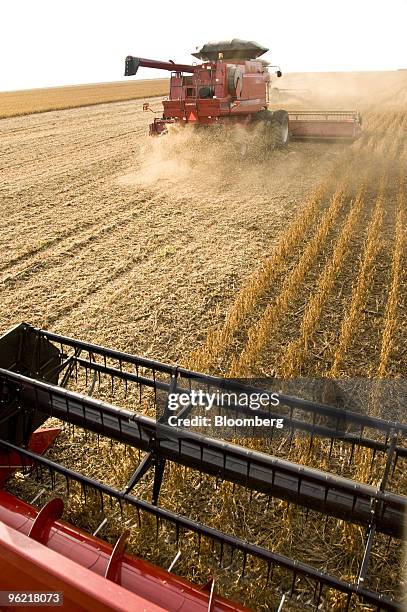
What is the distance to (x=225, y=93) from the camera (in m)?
11.3

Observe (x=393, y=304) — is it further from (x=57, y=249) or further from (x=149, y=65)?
(x=149, y=65)

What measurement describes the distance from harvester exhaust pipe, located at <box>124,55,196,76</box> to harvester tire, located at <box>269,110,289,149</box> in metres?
2.49

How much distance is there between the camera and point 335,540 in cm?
265

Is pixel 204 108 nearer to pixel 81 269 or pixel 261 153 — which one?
pixel 261 153

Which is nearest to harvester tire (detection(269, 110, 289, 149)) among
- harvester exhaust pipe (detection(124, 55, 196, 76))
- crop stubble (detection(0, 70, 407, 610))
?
crop stubble (detection(0, 70, 407, 610))

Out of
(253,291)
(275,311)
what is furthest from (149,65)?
(275,311)

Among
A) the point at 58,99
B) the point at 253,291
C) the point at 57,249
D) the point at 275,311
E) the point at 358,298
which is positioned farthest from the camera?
the point at 58,99

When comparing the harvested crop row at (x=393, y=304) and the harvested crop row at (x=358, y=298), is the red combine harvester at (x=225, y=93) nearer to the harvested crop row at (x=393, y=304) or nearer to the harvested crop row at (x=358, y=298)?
the harvested crop row at (x=358, y=298)

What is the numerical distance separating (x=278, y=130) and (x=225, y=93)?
1.95 m

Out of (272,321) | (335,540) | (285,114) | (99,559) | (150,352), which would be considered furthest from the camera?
(285,114)

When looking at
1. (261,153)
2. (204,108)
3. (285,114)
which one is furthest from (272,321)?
(285,114)

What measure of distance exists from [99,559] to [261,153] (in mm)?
11446

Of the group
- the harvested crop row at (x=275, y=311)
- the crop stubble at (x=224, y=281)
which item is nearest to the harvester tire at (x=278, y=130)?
the crop stubble at (x=224, y=281)

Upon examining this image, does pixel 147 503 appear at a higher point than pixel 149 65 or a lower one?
lower
